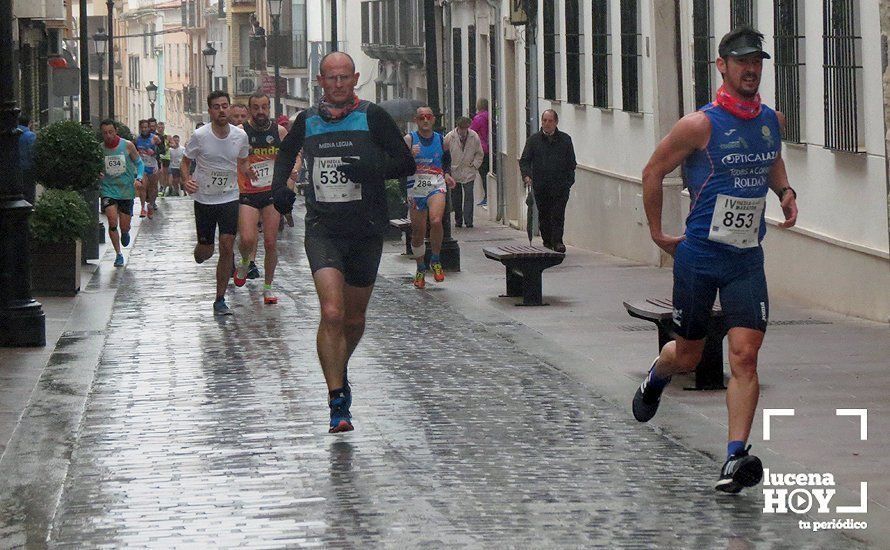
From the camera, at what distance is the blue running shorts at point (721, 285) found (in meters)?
7.90

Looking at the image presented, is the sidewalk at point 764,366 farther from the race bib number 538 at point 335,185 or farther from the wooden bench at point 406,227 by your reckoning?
the race bib number 538 at point 335,185

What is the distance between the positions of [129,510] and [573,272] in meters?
13.1

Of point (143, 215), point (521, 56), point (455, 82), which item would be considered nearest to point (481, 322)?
point (521, 56)

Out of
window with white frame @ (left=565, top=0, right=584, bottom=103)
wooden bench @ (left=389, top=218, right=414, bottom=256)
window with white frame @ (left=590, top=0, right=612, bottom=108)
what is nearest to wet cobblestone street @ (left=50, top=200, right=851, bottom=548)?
wooden bench @ (left=389, top=218, right=414, bottom=256)

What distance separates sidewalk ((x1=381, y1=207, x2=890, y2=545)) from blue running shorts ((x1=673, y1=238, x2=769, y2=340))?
29.0 inches

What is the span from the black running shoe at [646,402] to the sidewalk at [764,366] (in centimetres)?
23

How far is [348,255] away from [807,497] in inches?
118

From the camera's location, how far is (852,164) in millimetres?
15164

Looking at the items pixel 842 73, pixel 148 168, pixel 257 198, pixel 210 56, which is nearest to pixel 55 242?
pixel 257 198

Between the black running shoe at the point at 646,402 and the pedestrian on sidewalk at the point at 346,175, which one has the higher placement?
the pedestrian on sidewalk at the point at 346,175

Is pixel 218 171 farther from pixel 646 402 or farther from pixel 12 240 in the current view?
pixel 646 402

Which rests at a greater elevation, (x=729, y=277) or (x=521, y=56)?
(x=521, y=56)

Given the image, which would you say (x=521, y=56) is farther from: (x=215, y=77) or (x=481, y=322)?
(x=215, y=77)

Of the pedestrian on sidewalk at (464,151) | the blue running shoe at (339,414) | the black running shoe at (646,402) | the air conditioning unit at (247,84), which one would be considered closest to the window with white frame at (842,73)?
the black running shoe at (646,402)
